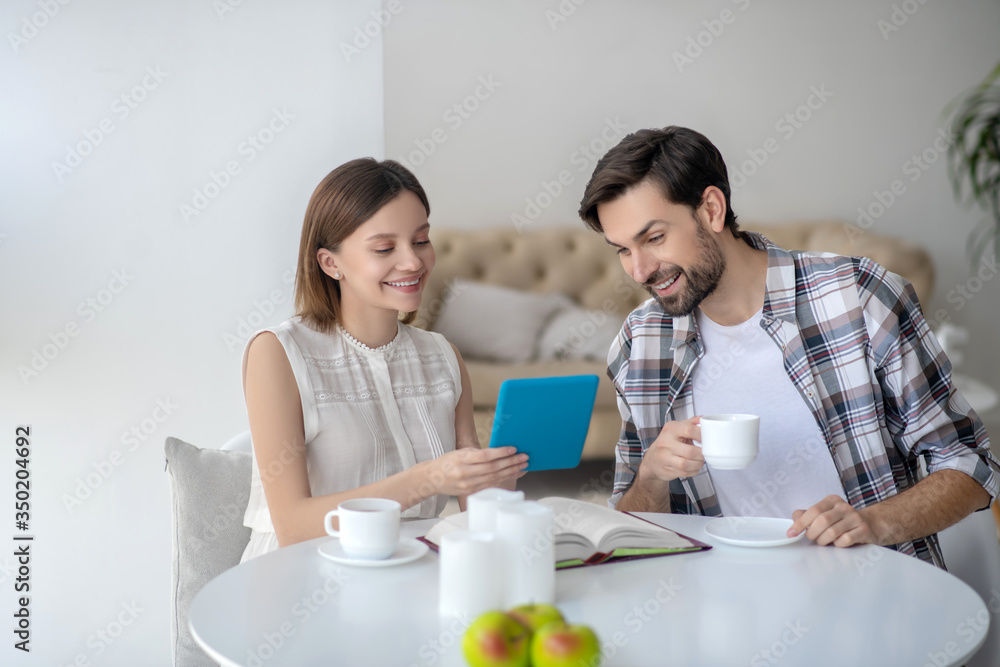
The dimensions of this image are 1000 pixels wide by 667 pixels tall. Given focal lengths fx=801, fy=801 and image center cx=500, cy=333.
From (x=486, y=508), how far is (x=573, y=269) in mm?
1996

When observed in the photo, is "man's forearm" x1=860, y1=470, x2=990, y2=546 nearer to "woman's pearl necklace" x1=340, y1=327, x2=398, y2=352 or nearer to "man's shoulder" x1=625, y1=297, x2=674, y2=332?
"man's shoulder" x1=625, y1=297, x2=674, y2=332

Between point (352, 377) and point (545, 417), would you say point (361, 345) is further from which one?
point (545, 417)

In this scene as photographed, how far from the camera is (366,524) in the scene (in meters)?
0.89

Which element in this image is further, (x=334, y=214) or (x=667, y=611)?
(x=334, y=214)

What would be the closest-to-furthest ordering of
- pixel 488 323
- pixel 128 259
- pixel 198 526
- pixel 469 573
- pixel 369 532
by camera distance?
1. pixel 469 573
2. pixel 369 532
3. pixel 198 526
4. pixel 128 259
5. pixel 488 323

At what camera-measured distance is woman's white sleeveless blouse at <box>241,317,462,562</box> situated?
1269 millimetres

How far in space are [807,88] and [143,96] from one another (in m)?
2.17

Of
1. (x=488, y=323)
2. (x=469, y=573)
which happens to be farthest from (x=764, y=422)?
(x=488, y=323)

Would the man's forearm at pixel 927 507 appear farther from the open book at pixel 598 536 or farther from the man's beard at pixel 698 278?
the man's beard at pixel 698 278

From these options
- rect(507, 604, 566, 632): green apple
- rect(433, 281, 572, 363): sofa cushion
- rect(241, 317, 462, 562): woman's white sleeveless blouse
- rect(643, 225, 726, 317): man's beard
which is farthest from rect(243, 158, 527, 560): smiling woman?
rect(433, 281, 572, 363): sofa cushion

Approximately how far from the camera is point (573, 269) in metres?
2.77

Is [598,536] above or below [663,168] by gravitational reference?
below

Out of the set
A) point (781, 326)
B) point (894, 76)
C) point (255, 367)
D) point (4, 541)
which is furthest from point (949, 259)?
point (4, 541)

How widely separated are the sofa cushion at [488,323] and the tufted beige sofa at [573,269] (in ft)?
Result: 0.09
